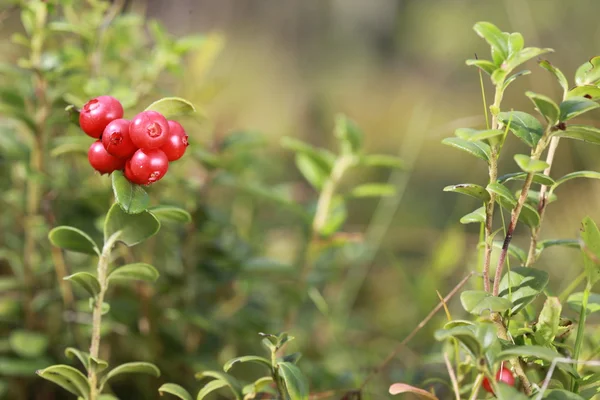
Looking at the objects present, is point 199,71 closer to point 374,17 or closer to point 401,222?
point 401,222

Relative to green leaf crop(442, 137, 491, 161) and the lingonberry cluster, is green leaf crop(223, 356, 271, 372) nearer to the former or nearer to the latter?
the lingonberry cluster

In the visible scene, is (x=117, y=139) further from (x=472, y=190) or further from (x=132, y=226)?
(x=472, y=190)

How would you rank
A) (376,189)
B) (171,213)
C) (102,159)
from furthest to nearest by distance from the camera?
(376,189), (171,213), (102,159)

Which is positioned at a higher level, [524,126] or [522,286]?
[524,126]

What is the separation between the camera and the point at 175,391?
38.8 inches

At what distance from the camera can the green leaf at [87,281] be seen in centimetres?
95

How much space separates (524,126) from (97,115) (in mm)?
626

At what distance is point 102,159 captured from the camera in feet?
2.99

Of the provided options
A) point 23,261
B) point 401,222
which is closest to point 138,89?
point 23,261

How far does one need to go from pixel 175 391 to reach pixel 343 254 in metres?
1.10

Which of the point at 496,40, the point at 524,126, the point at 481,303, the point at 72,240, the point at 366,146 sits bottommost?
the point at 366,146

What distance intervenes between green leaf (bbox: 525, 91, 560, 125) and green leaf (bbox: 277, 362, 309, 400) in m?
0.51

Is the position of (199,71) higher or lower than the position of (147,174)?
higher

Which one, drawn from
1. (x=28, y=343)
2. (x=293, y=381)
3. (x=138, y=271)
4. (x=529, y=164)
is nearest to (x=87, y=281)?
(x=138, y=271)
